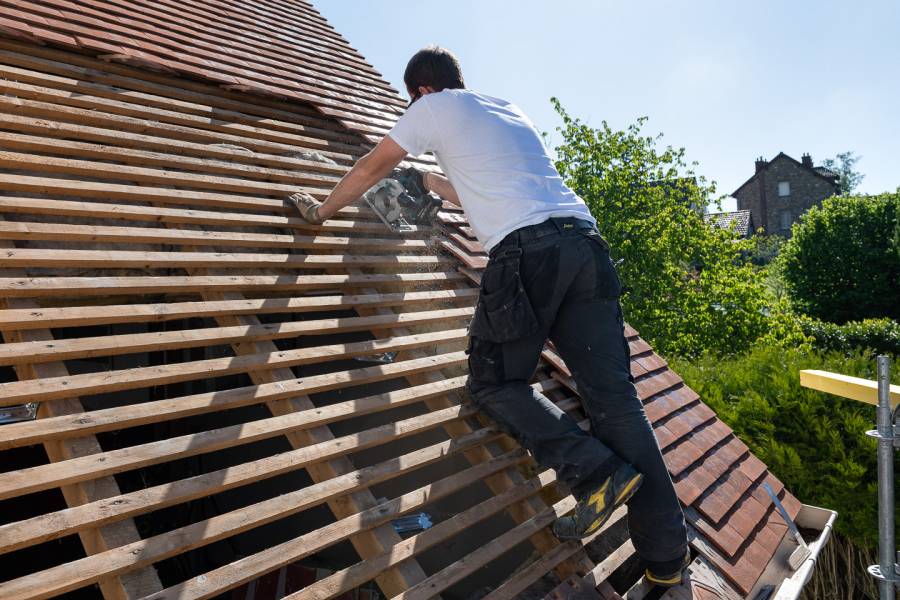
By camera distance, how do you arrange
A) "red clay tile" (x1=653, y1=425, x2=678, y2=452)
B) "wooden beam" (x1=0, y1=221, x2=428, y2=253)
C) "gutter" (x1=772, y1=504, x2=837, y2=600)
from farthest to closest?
"red clay tile" (x1=653, y1=425, x2=678, y2=452), "gutter" (x1=772, y1=504, x2=837, y2=600), "wooden beam" (x1=0, y1=221, x2=428, y2=253)

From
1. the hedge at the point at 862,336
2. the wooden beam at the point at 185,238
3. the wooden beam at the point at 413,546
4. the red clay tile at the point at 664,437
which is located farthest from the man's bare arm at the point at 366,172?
the hedge at the point at 862,336

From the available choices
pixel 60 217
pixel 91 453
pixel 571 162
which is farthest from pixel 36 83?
pixel 571 162

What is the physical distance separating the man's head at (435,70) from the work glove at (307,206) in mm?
734

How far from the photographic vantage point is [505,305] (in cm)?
227

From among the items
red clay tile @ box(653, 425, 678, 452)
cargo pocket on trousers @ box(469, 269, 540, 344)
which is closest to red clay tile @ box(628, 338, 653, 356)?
red clay tile @ box(653, 425, 678, 452)

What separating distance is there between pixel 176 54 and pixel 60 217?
1.90 metres

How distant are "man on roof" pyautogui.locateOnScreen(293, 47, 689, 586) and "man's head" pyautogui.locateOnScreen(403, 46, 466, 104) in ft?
0.68

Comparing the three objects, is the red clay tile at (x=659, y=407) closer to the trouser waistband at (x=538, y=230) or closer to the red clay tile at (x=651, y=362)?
the red clay tile at (x=651, y=362)

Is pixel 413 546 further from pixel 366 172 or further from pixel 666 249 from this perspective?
pixel 666 249

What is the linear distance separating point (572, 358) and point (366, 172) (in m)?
1.17

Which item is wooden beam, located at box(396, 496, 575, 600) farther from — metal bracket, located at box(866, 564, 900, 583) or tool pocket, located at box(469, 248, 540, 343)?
metal bracket, located at box(866, 564, 900, 583)

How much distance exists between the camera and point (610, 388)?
230 cm

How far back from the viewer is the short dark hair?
2754mm

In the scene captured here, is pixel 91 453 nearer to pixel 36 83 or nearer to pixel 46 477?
pixel 46 477
